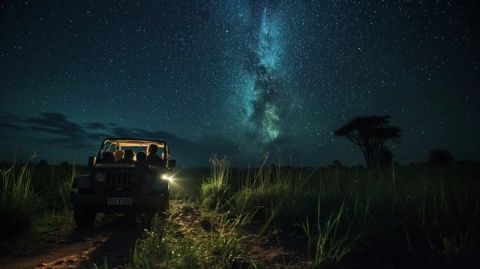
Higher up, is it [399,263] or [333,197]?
[333,197]

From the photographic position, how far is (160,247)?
4605 mm

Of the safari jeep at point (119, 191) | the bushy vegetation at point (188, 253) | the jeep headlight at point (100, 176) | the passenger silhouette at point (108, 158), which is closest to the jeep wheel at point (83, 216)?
the safari jeep at point (119, 191)

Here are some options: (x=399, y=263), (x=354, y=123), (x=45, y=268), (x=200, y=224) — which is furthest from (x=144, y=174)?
(x=354, y=123)

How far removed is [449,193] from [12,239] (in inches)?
280

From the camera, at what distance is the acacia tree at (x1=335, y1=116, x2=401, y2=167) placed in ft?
131

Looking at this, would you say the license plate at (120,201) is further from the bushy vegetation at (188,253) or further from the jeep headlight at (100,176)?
the bushy vegetation at (188,253)

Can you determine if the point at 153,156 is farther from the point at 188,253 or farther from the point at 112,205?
the point at 188,253

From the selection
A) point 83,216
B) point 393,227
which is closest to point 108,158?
point 83,216

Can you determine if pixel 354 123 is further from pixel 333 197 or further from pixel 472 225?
pixel 472 225

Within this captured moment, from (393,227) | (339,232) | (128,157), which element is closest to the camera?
(393,227)

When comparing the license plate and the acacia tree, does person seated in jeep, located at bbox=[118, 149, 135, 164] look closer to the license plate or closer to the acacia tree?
the license plate

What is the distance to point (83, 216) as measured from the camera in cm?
843

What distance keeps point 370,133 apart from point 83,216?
116 ft

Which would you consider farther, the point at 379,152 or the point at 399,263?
the point at 379,152
